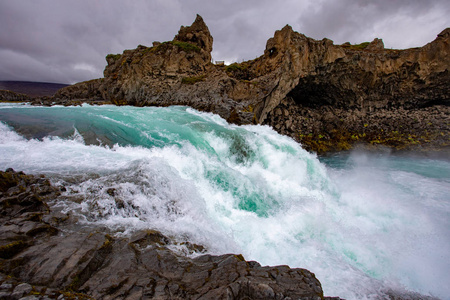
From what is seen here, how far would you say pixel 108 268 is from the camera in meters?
2.89

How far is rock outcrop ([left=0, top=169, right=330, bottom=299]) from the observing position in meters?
2.48

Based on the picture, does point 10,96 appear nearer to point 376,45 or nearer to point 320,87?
point 320,87

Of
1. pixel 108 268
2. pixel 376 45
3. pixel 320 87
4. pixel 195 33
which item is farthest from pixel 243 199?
pixel 195 33

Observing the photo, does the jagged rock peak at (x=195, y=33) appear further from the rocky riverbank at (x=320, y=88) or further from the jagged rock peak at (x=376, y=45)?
the jagged rock peak at (x=376, y=45)

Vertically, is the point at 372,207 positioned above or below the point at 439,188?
below

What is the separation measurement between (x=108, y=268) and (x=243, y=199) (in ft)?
16.6

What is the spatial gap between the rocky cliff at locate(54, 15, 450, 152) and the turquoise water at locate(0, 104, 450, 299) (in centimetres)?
840

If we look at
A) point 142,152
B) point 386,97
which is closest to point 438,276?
point 142,152

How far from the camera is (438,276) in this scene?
18.8ft

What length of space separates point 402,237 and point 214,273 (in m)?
8.05

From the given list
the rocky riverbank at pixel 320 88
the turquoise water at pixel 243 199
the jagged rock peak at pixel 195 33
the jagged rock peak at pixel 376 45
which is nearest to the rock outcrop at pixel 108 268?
the turquoise water at pixel 243 199

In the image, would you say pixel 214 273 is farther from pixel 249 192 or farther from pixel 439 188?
pixel 439 188

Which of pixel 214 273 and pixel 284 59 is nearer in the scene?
pixel 214 273

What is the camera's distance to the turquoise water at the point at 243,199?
4.75m
